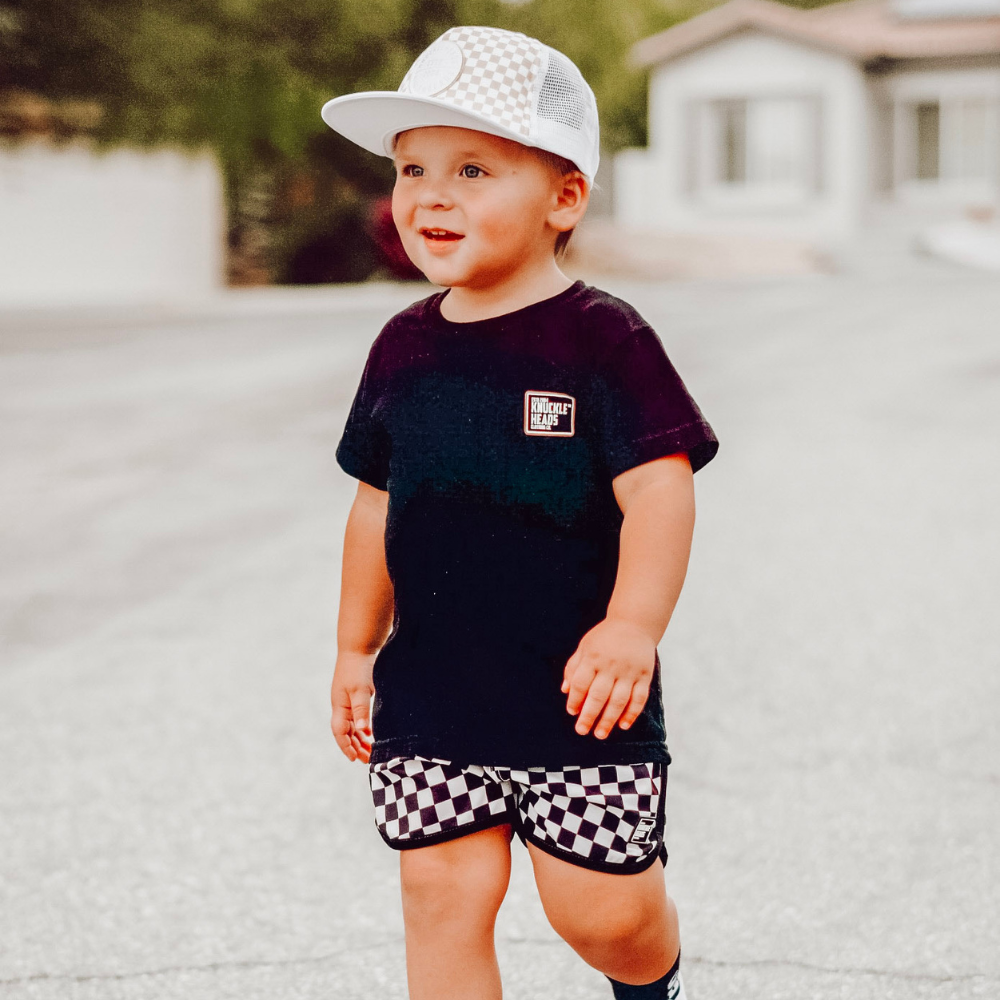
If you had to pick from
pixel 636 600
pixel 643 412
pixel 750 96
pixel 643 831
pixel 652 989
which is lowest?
pixel 652 989

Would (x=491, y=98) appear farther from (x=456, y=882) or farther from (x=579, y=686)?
(x=456, y=882)

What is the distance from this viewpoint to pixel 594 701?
1988 mm

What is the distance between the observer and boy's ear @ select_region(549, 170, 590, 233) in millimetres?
2119

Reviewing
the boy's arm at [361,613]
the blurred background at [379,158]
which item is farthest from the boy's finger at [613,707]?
the blurred background at [379,158]

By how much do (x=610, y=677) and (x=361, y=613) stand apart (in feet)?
1.57

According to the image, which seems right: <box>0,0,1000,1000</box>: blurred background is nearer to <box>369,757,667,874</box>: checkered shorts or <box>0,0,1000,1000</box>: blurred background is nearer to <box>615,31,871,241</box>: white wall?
<box>369,757,667,874</box>: checkered shorts

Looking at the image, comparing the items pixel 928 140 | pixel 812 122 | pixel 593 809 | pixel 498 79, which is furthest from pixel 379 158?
pixel 593 809

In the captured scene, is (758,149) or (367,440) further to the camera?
(758,149)

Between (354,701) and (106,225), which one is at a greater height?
(106,225)

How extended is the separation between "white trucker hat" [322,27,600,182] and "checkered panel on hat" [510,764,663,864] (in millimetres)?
824

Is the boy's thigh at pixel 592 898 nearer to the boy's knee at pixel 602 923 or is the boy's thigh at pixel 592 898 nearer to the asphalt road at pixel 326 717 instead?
the boy's knee at pixel 602 923

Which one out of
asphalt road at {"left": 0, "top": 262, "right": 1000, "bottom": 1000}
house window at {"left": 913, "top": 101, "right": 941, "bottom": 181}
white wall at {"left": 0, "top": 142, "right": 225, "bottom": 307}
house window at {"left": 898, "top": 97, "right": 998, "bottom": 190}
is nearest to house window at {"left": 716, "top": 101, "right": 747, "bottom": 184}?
house window at {"left": 898, "top": 97, "right": 998, "bottom": 190}

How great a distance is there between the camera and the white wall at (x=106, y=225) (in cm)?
2173

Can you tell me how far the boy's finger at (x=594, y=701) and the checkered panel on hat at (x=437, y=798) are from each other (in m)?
0.19
